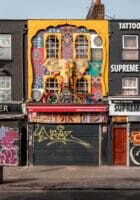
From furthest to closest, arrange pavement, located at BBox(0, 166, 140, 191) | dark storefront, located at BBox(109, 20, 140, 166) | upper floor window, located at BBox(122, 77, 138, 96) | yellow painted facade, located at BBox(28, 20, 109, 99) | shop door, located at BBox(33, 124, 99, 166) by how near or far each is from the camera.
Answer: upper floor window, located at BBox(122, 77, 138, 96), yellow painted facade, located at BBox(28, 20, 109, 99), shop door, located at BBox(33, 124, 99, 166), dark storefront, located at BBox(109, 20, 140, 166), pavement, located at BBox(0, 166, 140, 191)

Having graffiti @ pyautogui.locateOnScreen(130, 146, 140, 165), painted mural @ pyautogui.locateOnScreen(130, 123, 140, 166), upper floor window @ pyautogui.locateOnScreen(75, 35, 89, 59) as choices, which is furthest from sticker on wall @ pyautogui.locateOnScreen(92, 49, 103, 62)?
graffiti @ pyautogui.locateOnScreen(130, 146, 140, 165)

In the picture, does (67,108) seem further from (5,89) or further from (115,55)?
(115,55)

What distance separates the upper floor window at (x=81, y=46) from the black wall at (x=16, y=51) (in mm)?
3004

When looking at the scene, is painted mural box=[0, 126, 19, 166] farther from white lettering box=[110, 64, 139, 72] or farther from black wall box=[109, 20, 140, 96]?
white lettering box=[110, 64, 139, 72]


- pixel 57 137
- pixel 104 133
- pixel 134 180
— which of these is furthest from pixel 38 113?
pixel 134 180

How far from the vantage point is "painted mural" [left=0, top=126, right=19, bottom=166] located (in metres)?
33.2

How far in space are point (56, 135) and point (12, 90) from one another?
11.9 feet

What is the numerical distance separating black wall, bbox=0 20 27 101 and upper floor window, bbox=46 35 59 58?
1331mm

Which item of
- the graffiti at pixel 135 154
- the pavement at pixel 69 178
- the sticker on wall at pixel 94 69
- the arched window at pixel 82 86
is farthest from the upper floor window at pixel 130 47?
the pavement at pixel 69 178

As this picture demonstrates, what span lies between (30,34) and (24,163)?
742 centimetres

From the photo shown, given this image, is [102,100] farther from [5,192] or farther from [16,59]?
[5,192]

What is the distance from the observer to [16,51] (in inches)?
1319

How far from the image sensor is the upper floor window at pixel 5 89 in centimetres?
3338

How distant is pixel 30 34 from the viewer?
33.4m
